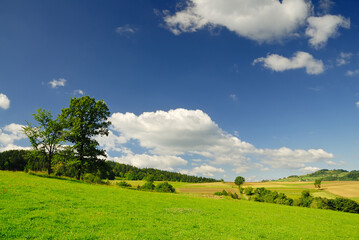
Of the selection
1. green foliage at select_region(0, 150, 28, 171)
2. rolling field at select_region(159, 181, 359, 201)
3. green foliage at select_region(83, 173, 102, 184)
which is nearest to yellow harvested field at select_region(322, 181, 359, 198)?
rolling field at select_region(159, 181, 359, 201)

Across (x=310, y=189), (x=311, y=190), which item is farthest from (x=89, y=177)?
(x=310, y=189)

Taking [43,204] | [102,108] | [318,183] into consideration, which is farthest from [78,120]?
[318,183]

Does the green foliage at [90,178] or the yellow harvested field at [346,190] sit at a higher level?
the green foliage at [90,178]

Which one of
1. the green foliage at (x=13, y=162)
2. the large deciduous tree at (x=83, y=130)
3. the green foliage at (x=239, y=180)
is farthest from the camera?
the green foliage at (x=239, y=180)

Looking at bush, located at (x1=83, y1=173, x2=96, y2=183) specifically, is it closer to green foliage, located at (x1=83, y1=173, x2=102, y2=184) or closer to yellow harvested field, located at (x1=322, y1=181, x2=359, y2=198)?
green foliage, located at (x1=83, y1=173, x2=102, y2=184)

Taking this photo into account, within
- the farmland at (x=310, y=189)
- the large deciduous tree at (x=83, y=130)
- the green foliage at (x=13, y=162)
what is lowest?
the farmland at (x=310, y=189)

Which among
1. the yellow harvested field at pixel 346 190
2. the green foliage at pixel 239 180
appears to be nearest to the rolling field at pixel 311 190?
the yellow harvested field at pixel 346 190

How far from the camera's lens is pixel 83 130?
4422 centimetres

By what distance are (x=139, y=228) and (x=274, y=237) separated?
10.8 m

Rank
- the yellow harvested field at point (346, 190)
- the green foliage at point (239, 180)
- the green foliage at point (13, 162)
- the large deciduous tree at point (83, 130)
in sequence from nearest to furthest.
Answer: the large deciduous tree at point (83, 130) < the yellow harvested field at point (346, 190) < the green foliage at point (13, 162) < the green foliage at point (239, 180)

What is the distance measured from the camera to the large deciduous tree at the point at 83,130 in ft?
143

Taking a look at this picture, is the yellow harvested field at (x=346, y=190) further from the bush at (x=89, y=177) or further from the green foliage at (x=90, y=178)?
the bush at (x=89, y=177)

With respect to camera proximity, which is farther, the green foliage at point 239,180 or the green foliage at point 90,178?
the green foliage at point 239,180

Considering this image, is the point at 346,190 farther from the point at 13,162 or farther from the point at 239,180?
the point at 13,162
